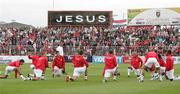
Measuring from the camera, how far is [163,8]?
259ft

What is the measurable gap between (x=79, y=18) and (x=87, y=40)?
21.4 feet

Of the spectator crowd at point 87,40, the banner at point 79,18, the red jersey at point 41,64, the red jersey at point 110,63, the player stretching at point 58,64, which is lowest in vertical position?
the spectator crowd at point 87,40

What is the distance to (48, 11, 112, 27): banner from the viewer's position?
220ft

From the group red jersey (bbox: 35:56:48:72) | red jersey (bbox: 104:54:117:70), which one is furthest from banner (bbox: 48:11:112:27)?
red jersey (bbox: 104:54:117:70)

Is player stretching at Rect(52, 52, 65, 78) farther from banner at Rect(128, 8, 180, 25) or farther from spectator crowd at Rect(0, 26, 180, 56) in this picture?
banner at Rect(128, 8, 180, 25)

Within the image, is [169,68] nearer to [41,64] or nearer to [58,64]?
[58,64]

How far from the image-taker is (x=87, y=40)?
62.6 meters

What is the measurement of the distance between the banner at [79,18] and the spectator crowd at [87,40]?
109 centimetres

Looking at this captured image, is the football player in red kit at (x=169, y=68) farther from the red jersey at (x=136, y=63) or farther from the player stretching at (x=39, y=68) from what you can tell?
the player stretching at (x=39, y=68)

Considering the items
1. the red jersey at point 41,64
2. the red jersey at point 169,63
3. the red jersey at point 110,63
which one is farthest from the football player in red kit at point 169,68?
the red jersey at point 41,64

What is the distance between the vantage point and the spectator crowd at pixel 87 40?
56.7 m

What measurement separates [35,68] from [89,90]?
351 inches

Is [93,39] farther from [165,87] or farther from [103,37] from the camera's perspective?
[165,87]

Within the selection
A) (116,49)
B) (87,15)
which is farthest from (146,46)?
(87,15)
